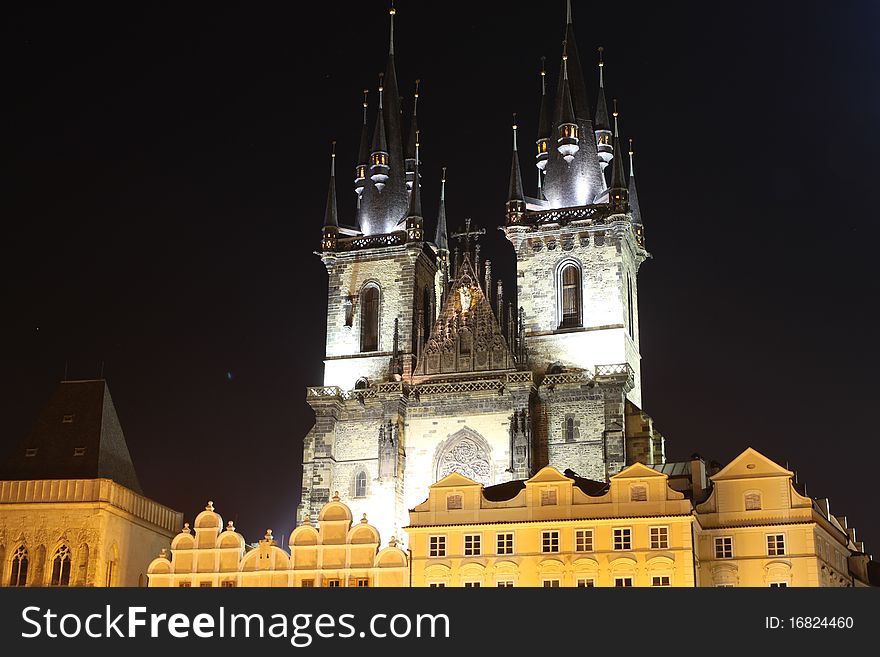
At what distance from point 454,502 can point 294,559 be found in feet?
19.4

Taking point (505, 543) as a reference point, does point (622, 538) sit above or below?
below

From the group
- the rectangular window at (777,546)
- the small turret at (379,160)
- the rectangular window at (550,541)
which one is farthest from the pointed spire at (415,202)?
the rectangular window at (777,546)

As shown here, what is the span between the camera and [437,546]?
54469mm

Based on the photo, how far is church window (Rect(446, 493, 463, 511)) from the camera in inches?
2165

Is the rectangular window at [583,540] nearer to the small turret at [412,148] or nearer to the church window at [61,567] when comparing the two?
the church window at [61,567]

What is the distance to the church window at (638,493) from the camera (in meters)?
53.0

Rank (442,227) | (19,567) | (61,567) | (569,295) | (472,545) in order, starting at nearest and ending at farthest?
(472,545), (61,567), (19,567), (569,295), (442,227)

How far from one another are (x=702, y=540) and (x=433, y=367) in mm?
20444

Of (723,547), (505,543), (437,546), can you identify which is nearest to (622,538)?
(723,547)

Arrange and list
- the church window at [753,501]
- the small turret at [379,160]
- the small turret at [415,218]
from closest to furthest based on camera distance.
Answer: the church window at [753,501]
the small turret at [415,218]
the small turret at [379,160]

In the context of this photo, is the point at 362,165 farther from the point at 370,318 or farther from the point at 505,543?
the point at 505,543

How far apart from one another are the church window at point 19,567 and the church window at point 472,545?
16.4m

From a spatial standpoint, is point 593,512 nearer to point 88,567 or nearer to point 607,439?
point 607,439
